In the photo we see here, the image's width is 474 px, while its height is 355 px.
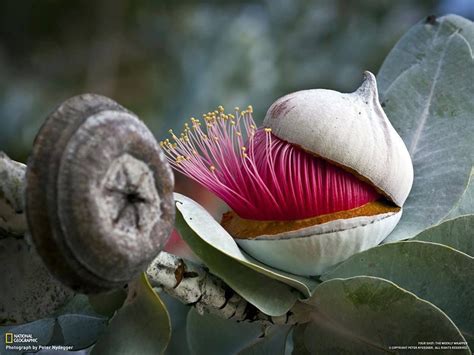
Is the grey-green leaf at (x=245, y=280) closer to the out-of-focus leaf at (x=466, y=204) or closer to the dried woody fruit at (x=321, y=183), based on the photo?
the dried woody fruit at (x=321, y=183)

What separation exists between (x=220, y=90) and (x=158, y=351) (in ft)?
6.62

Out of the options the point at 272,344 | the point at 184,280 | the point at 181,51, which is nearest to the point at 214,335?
the point at 272,344

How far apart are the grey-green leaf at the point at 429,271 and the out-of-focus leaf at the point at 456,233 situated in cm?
4

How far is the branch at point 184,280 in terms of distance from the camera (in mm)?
575

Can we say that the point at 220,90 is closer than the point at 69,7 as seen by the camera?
Yes

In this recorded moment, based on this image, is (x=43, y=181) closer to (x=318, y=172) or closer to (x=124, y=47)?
(x=318, y=172)

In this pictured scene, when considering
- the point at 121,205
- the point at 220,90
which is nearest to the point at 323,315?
the point at 121,205

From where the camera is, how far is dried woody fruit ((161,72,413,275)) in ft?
2.20

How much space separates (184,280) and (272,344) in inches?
6.3

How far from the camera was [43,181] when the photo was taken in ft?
1.63

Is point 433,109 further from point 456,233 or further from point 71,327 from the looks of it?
point 71,327

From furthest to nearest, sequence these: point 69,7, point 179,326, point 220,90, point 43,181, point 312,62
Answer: point 69,7 < point 312,62 < point 220,90 < point 179,326 < point 43,181

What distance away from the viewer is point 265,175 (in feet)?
2.38

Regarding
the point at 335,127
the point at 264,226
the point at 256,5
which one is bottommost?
the point at 256,5
